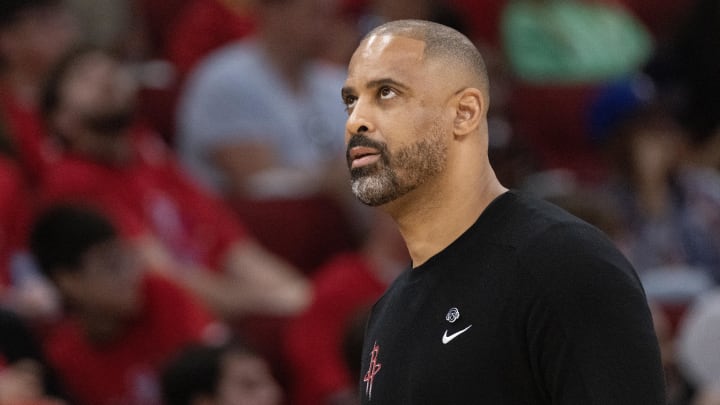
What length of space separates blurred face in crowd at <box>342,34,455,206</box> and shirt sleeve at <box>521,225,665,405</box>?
30 centimetres

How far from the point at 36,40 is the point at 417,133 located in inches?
157

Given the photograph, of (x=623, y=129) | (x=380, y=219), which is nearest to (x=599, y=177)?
(x=623, y=129)

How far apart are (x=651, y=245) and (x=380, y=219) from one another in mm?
1306

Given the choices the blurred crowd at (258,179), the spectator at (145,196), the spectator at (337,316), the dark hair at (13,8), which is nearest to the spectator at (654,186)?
the blurred crowd at (258,179)

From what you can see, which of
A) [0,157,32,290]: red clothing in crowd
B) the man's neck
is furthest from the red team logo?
[0,157,32,290]: red clothing in crowd

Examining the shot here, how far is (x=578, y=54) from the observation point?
23.7ft

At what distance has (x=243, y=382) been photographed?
487 centimetres

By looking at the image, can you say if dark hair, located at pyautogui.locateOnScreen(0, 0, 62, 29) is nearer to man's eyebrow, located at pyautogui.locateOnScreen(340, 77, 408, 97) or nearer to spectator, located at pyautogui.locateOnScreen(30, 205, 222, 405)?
spectator, located at pyautogui.locateOnScreen(30, 205, 222, 405)

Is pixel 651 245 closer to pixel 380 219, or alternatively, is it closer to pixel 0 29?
pixel 380 219

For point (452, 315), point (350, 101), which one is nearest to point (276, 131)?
point (350, 101)

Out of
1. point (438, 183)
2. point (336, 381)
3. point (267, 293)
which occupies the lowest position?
point (438, 183)

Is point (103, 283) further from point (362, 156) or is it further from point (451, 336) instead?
point (451, 336)

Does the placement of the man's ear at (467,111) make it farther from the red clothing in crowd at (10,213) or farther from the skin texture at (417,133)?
the red clothing in crowd at (10,213)

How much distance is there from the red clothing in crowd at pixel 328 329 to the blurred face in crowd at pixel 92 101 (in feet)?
3.50
